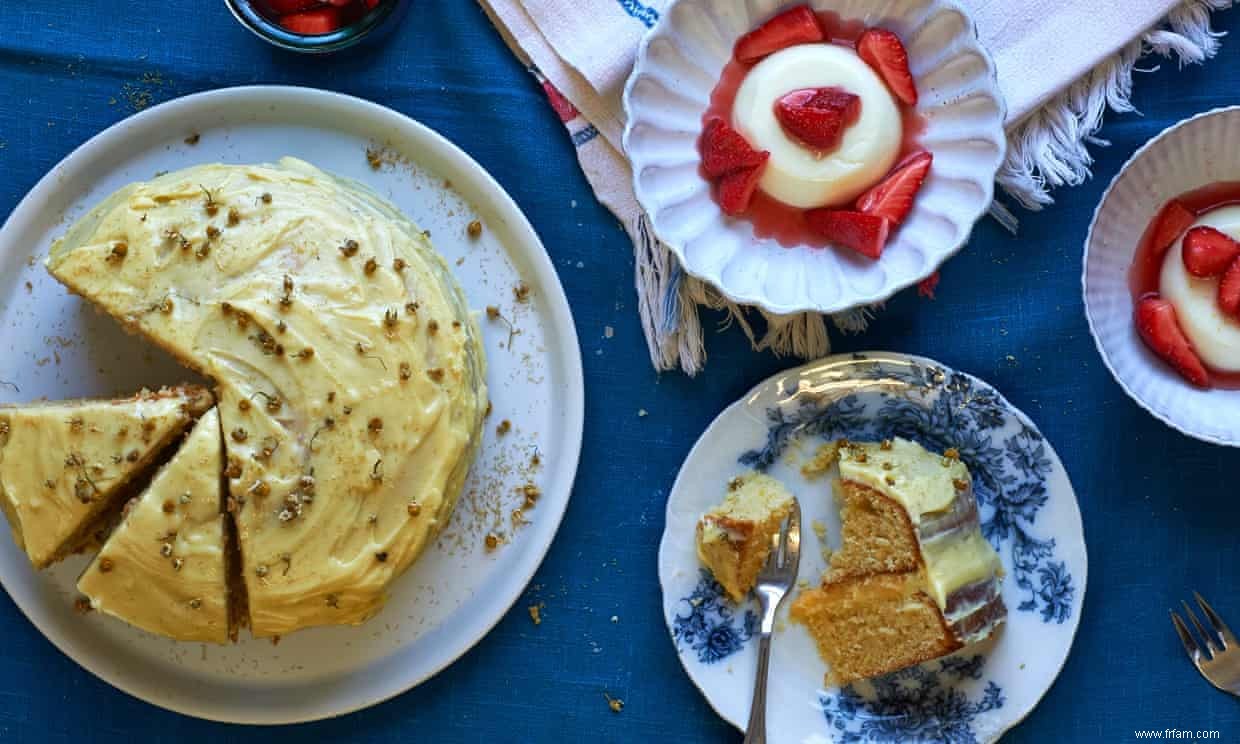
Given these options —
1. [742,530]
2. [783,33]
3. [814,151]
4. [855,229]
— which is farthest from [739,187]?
[742,530]

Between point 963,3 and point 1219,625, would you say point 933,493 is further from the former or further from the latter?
point 963,3

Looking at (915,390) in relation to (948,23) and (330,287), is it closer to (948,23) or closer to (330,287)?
(948,23)

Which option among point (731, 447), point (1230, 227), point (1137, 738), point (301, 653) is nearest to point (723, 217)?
point (731, 447)

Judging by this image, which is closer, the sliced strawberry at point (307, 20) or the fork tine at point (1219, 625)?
the sliced strawberry at point (307, 20)

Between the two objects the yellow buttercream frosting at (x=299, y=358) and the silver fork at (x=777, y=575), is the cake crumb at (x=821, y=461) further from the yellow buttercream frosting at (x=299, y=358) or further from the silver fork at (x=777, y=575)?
the yellow buttercream frosting at (x=299, y=358)

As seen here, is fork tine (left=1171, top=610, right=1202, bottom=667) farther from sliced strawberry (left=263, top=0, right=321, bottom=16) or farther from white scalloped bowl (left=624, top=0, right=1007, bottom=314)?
sliced strawberry (left=263, top=0, right=321, bottom=16)

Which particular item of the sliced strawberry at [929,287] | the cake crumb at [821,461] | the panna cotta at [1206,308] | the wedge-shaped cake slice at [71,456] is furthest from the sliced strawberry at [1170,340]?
the wedge-shaped cake slice at [71,456]

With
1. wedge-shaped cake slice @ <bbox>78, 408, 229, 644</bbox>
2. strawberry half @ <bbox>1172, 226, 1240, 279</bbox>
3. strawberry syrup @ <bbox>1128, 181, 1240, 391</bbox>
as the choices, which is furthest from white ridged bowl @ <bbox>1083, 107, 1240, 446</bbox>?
wedge-shaped cake slice @ <bbox>78, 408, 229, 644</bbox>
